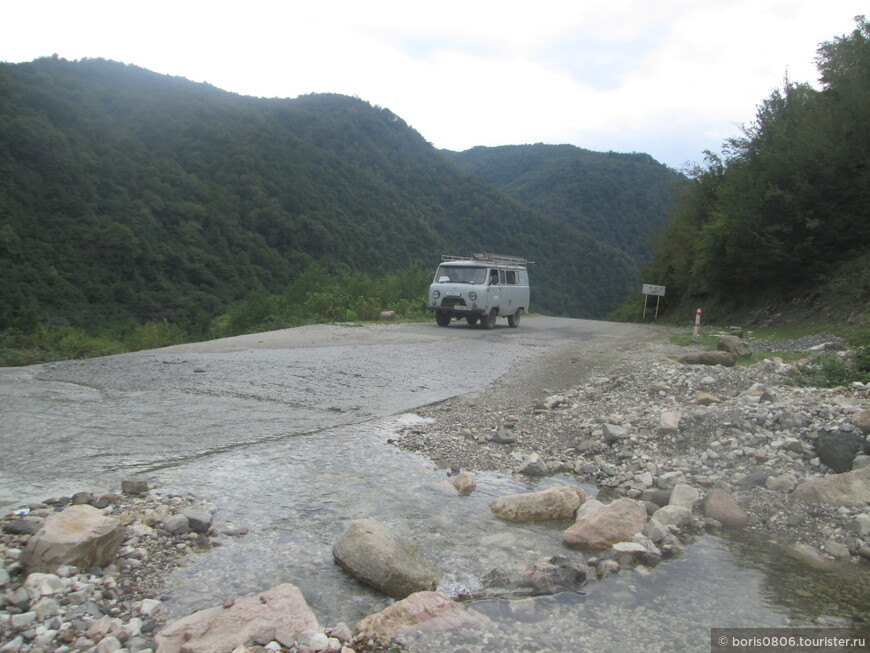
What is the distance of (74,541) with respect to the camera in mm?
3691

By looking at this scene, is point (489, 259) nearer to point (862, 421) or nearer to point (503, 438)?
point (503, 438)

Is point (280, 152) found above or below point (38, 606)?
above

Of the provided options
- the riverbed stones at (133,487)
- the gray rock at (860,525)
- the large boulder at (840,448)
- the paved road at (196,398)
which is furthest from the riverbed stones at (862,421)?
the riverbed stones at (133,487)

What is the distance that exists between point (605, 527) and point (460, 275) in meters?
A: 16.2

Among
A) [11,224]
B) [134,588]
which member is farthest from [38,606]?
[11,224]

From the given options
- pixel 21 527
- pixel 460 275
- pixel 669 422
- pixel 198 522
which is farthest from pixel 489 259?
pixel 21 527

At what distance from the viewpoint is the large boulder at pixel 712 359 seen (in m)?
11.0

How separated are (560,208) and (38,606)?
9960cm

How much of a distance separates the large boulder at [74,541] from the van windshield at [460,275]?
16.8m

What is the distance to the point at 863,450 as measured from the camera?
596cm

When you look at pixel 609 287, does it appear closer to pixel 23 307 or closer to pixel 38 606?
pixel 23 307

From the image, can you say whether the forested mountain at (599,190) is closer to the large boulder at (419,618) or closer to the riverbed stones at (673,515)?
the riverbed stones at (673,515)

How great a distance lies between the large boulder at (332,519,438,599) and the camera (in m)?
3.88

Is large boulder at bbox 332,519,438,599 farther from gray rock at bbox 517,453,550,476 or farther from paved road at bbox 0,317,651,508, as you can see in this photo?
gray rock at bbox 517,453,550,476
